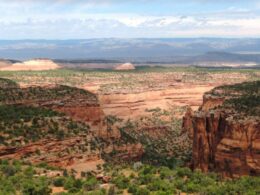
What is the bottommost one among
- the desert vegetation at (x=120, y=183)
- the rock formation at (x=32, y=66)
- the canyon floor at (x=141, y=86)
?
the canyon floor at (x=141, y=86)

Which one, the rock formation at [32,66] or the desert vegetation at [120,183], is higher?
the desert vegetation at [120,183]

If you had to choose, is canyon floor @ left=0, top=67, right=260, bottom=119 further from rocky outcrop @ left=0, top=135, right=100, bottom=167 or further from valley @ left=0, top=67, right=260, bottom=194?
rocky outcrop @ left=0, top=135, right=100, bottom=167

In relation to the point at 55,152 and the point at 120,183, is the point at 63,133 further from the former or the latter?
the point at 120,183

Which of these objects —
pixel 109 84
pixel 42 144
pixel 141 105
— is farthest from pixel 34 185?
pixel 109 84

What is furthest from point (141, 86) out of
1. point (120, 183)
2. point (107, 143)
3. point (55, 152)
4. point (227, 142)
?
point (120, 183)

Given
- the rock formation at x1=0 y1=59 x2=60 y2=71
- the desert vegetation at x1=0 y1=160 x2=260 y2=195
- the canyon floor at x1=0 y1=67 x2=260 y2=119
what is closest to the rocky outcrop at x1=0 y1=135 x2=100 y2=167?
the desert vegetation at x1=0 y1=160 x2=260 y2=195

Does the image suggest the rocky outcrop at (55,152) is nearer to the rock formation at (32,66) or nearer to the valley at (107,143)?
the valley at (107,143)

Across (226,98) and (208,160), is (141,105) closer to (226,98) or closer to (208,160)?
(226,98)

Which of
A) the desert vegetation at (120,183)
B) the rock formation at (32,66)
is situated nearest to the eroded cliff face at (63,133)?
the desert vegetation at (120,183)

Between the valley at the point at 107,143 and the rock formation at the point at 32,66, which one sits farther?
the rock formation at the point at 32,66

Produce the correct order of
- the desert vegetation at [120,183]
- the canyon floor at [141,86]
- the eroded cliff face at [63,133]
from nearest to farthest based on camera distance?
the desert vegetation at [120,183] < the eroded cliff face at [63,133] < the canyon floor at [141,86]
